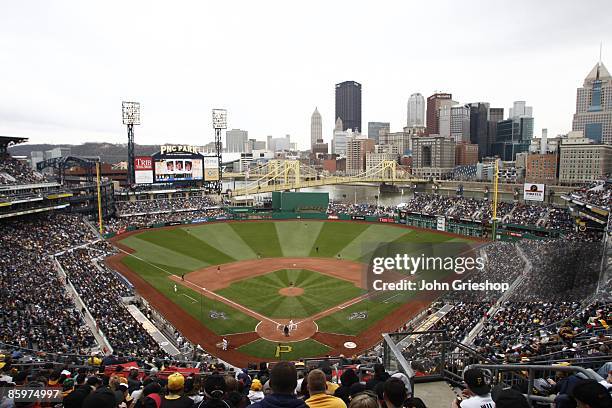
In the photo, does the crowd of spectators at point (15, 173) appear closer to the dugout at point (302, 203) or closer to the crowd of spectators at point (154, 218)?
the crowd of spectators at point (154, 218)

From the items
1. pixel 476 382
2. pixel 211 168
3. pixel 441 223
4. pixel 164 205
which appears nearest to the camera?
pixel 476 382

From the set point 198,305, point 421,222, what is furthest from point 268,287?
point 421,222

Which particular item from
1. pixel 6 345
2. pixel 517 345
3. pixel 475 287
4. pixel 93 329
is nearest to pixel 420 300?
pixel 475 287

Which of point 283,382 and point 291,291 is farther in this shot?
point 291,291

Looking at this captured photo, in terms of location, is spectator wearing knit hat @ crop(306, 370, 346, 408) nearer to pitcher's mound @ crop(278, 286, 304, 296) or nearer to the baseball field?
the baseball field

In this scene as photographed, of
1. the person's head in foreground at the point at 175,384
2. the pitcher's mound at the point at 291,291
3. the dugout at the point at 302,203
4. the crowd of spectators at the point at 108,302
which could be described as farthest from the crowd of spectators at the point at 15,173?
the person's head in foreground at the point at 175,384

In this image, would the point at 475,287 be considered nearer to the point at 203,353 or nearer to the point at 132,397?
the point at 203,353

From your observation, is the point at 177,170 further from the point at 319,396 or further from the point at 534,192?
the point at 319,396
